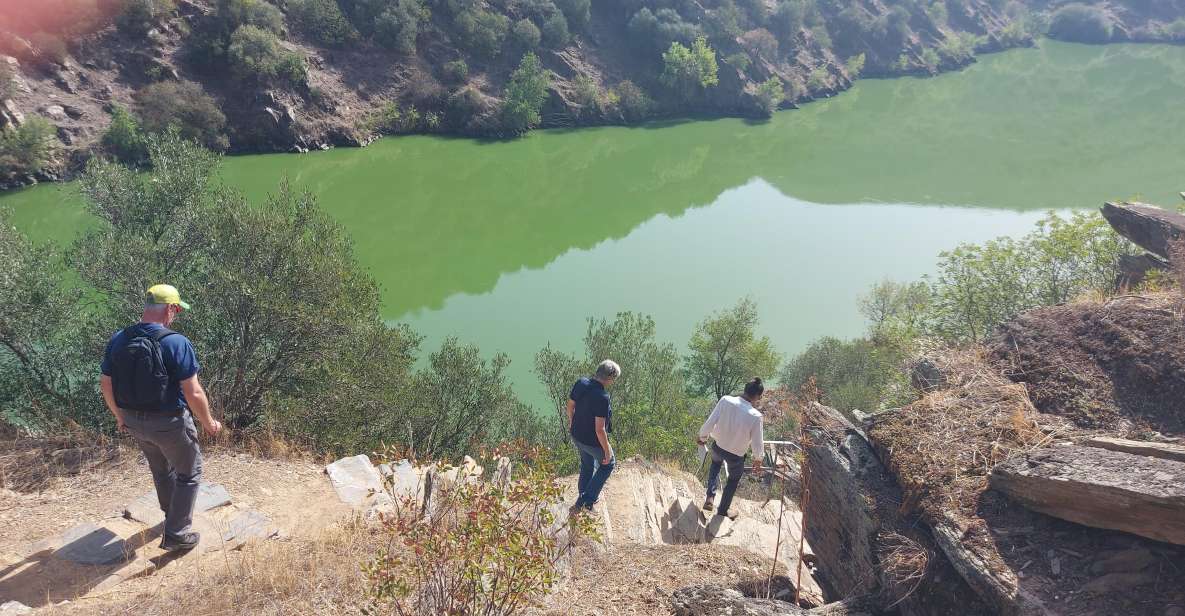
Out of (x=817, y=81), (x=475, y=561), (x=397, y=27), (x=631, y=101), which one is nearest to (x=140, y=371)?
(x=475, y=561)

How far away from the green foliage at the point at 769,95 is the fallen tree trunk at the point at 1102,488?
6074cm

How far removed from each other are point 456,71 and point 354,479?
47.8 m

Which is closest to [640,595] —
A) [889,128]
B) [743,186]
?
[743,186]

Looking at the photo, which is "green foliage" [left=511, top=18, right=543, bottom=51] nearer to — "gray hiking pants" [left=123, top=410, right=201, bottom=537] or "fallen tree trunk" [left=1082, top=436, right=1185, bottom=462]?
"gray hiking pants" [left=123, top=410, right=201, bottom=537]

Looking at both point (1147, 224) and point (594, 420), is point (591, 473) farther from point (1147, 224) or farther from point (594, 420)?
point (1147, 224)

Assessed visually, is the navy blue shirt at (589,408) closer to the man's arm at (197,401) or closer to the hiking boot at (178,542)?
the man's arm at (197,401)

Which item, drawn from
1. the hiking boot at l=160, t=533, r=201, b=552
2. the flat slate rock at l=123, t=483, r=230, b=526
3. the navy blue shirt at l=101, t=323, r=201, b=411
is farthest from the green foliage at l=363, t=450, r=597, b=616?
the flat slate rock at l=123, t=483, r=230, b=526

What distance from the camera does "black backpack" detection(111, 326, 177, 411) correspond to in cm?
453

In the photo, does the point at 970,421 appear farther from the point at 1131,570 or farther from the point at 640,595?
the point at 640,595

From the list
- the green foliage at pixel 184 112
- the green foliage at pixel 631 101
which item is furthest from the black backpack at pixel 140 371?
the green foliage at pixel 631 101

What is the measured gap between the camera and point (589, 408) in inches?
253

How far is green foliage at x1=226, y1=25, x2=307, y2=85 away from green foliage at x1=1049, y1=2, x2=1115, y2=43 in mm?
115493

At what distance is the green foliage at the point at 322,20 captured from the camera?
44.9 meters

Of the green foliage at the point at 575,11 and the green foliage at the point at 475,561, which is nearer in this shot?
the green foliage at the point at 475,561
